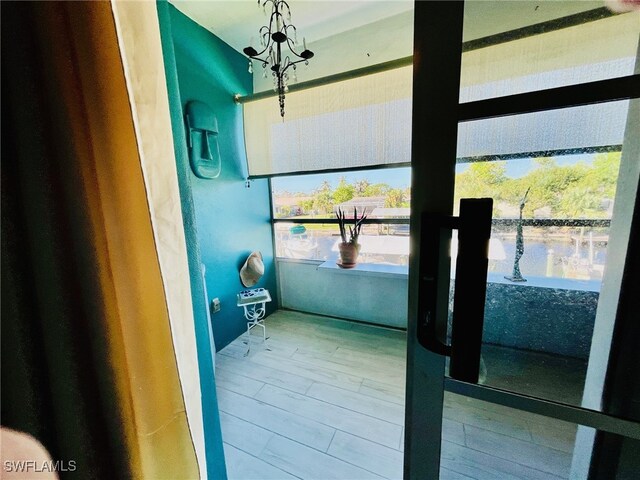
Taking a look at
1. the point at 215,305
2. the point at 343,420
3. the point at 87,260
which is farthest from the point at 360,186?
the point at 87,260

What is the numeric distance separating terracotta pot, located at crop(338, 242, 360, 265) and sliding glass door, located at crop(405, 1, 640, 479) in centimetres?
188

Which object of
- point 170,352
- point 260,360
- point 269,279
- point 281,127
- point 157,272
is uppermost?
point 281,127

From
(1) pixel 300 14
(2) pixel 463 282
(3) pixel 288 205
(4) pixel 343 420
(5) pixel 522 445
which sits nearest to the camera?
(2) pixel 463 282

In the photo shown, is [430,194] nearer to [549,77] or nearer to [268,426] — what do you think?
[549,77]

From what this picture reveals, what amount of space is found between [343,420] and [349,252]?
143 centimetres

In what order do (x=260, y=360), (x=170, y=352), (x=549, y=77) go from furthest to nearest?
1. (x=260, y=360)
2. (x=170, y=352)
3. (x=549, y=77)

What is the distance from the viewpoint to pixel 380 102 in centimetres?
203

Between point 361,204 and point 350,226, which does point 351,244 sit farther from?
point 361,204

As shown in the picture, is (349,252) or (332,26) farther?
(349,252)

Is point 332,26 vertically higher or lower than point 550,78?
higher

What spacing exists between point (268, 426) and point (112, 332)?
140 cm

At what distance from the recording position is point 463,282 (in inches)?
17.5

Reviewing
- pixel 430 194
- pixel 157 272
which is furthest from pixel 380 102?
pixel 157 272

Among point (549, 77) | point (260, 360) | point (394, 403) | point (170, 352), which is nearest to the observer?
point (549, 77)
